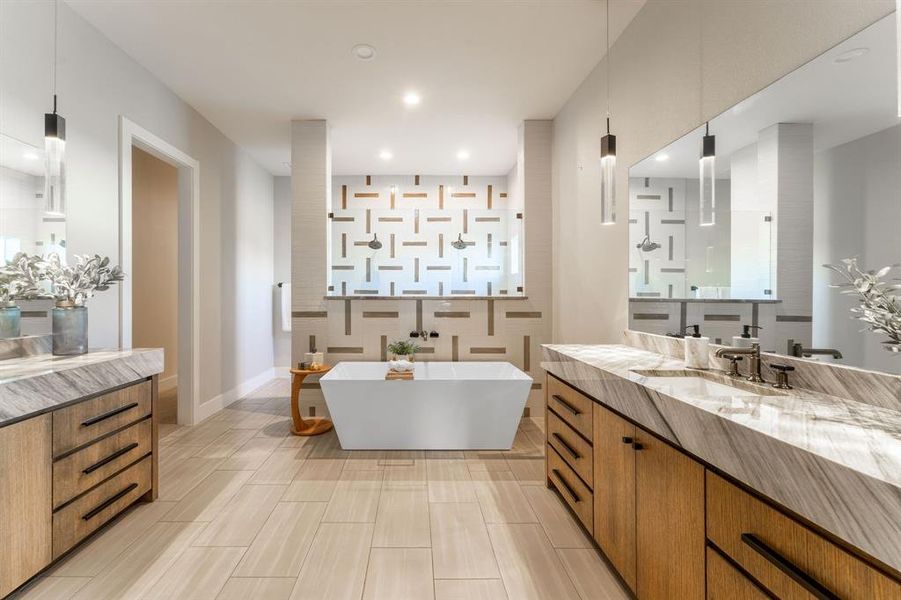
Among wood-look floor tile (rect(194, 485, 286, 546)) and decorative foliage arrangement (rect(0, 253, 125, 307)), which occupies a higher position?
decorative foliage arrangement (rect(0, 253, 125, 307))

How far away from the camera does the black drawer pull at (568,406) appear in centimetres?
206

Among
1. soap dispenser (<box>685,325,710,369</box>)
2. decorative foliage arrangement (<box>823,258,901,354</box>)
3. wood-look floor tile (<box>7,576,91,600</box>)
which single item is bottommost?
wood-look floor tile (<box>7,576,91,600</box>)

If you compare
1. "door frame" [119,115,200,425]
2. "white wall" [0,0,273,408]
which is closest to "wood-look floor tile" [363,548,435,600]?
"white wall" [0,0,273,408]

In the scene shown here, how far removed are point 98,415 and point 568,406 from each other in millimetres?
2336

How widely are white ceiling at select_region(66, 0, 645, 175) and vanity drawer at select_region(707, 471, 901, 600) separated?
268 cm

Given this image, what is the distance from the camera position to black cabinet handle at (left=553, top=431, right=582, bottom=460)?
2.07 metres

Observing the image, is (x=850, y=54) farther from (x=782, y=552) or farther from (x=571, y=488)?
(x=571, y=488)

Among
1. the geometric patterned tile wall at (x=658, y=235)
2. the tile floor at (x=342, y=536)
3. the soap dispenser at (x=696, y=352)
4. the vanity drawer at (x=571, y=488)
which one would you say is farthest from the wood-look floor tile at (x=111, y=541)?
the geometric patterned tile wall at (x=658, y=235)

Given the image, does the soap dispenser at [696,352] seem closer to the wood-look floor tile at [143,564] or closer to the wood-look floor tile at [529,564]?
the wood-look floor tile at [529,564]

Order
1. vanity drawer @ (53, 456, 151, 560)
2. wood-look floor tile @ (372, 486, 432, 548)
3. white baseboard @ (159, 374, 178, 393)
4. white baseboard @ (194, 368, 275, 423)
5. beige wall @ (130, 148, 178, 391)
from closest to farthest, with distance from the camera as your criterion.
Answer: vanity drawer @ (53, 456, 151, 560) < wood-look floor tile @ (372, 486, 432, 548) < white baseboard @ (194, 368, 275, 423) < beige wall @ (130, 148, 178, 391) < white baseboard @ (159, 374, 178, 393)

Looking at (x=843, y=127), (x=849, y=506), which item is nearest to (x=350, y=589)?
(x=849, y=506)

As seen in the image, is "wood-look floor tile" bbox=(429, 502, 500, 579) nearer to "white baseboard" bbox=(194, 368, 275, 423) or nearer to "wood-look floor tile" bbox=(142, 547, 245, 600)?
"wood-look floor tile" bbox=(142, 547, 245, 600)

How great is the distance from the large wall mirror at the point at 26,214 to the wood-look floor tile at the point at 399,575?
86.1 inches

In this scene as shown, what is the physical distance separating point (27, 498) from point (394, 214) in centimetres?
354
